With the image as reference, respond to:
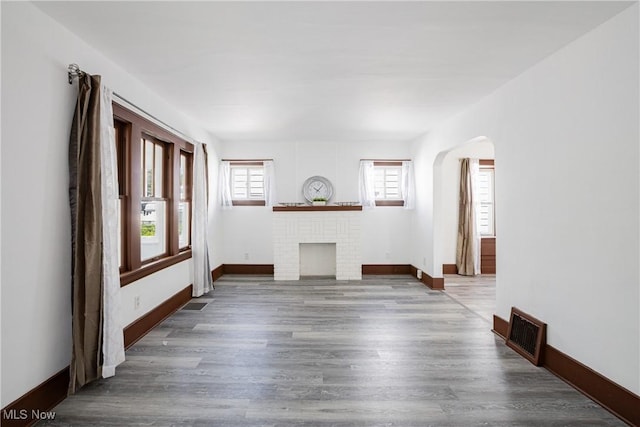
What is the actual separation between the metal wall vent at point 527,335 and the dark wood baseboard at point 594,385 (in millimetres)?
61

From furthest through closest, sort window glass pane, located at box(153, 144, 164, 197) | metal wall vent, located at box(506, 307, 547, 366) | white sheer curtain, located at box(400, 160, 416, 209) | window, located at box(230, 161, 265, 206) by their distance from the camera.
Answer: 1. window, located at box(230, 161, 265, 206)
2. white sheer curtain, located at box(400, 160, 416, 209)
3. window glass pane, located at box(153, 144, 164, 197)
4. metal wall vent, located at box(506, 307, 547, 366)

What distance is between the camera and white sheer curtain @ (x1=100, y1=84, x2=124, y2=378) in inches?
94.8

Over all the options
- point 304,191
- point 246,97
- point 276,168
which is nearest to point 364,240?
point 304,191

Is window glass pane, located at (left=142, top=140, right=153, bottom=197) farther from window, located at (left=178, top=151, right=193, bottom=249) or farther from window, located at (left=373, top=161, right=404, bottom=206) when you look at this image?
window, located at (left=373, top=161, right=404, bottom=206)

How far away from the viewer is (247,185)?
20.7 feet

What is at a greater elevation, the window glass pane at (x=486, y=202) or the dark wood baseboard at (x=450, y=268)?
the window glass pane at (x=486, y=202)

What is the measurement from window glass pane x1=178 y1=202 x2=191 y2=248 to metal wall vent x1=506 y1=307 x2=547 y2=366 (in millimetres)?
4155

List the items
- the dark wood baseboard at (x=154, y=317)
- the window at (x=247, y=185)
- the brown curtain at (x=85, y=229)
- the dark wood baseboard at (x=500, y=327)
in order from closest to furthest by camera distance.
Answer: the brown curtain at (x=85, y=229), the dark wood baseboard at (x=154, y=317), the dark wood baseboard at (x=500, y=327), the window at (x=247, y=185)

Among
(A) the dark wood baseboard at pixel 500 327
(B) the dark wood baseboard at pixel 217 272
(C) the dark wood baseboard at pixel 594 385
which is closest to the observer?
(C) the dark wood baseboard at pixel 594 385

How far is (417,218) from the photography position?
19.5 feet

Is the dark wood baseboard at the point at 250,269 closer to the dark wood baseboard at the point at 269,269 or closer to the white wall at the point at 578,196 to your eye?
the dark wood baseboard at the point at 269,269

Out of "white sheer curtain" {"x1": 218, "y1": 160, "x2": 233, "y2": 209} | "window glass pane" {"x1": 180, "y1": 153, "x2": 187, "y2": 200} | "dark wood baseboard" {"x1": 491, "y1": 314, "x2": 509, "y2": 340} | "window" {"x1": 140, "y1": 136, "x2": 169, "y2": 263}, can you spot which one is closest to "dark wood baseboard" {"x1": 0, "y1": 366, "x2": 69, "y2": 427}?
"window" {"x1": 140, "y1": 136, "x2": 169, "y2": 263}

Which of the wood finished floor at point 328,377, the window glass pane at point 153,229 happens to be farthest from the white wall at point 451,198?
the window glass pane at point 153,229

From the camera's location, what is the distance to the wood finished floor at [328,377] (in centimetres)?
206
